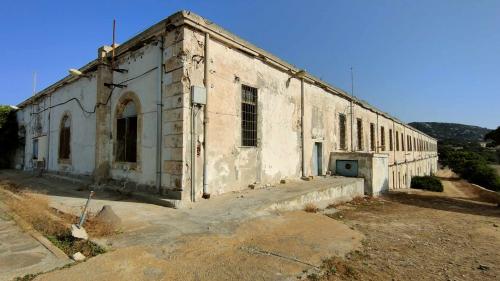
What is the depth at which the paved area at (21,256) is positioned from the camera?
3.21m

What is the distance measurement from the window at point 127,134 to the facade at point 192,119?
0.03 m

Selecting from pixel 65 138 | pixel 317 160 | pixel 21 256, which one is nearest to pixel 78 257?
pixel 21 256

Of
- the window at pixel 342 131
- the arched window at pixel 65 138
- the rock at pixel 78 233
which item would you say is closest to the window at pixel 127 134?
the rock at pixel 78 233

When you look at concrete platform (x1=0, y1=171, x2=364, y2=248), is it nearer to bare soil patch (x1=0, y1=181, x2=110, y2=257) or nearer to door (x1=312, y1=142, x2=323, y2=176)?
bare soil patch (x1=0, y1=181, x2=110, y2=257)

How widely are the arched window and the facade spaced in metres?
0.05

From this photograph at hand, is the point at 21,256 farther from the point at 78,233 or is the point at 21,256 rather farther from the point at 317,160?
the point at 317,160

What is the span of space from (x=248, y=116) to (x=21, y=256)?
21.8 ft

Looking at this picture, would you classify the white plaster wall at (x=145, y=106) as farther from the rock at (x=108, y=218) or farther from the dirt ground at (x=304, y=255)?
the dirt ground at (x=304, y=255)

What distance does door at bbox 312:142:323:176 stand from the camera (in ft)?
42.4

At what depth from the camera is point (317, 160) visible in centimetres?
1330

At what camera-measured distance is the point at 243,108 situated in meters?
9.00

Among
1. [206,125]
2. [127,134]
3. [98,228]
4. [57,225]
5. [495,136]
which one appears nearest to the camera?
[98,228]

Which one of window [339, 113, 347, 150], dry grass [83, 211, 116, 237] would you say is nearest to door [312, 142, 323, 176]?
window [339, 113, 347, 150]

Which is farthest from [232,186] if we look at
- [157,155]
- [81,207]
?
[81,207]
